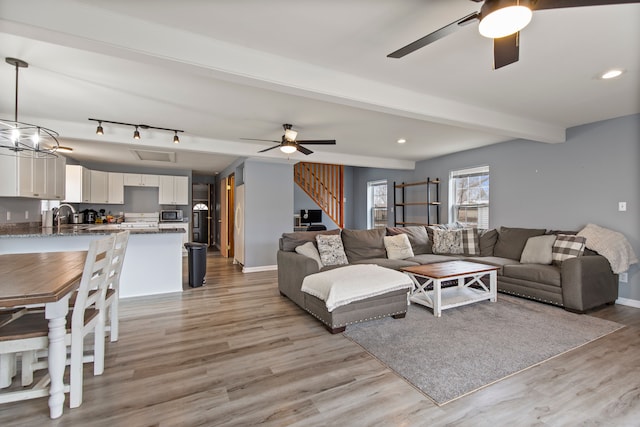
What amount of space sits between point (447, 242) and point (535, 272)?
4.75 ft

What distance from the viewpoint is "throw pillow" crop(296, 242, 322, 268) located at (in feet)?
12.8

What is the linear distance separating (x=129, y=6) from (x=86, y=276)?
1662mm

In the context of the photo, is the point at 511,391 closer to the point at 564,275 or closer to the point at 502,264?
the point at 564,275

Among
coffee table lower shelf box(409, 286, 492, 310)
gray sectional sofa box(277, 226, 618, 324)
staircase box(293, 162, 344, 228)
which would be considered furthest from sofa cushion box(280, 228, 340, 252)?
staircase box(293, 162, 344, 228)

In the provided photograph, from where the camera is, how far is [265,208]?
607 centimetres

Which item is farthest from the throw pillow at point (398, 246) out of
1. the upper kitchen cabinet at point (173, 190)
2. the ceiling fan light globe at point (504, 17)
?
the upper kitchen cabinet at point (173, 190)

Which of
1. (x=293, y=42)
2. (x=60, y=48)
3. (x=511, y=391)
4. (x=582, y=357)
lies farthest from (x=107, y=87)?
(x=582, y=357)

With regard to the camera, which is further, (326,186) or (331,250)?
(326,186)

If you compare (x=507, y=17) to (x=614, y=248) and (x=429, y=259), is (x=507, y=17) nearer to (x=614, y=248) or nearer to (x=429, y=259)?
(x=429, y=259)

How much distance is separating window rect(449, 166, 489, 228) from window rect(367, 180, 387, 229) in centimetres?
234

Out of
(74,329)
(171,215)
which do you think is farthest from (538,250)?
(171,215)

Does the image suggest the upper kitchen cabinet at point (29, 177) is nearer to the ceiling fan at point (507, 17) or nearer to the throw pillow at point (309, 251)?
the throw pillow at point (309, 251)

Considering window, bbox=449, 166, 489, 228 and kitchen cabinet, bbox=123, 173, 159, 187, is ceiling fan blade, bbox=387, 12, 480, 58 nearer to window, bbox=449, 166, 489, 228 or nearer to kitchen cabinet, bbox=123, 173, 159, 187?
window, bbox=449, 166, 489, 228

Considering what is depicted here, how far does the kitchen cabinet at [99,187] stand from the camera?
682 centimetres
